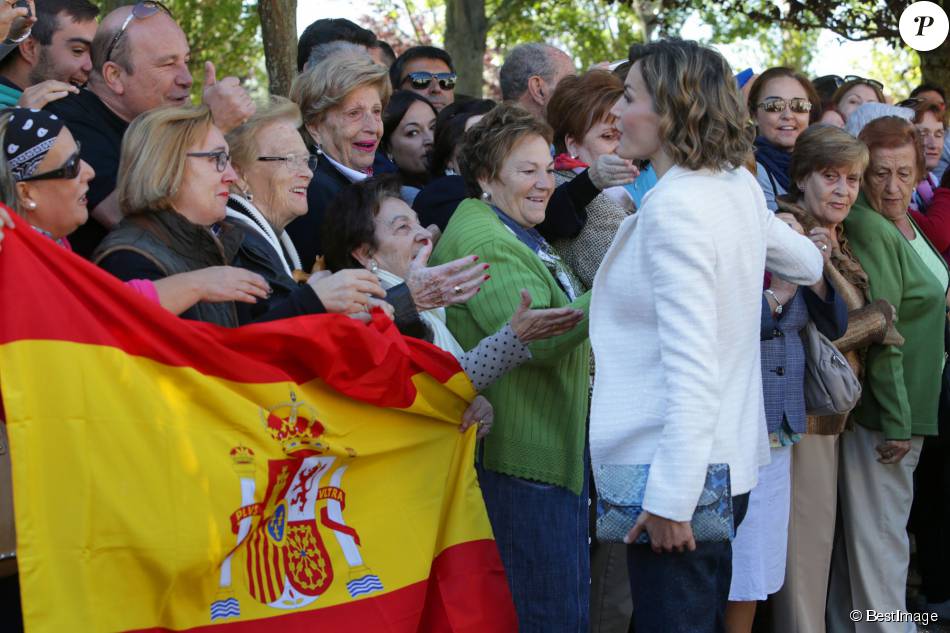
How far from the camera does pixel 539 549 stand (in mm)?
4777

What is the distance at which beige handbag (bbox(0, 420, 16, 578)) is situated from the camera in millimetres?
3570

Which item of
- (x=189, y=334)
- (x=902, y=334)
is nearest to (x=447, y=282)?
(x=189, y=334)

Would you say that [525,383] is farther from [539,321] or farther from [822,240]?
[822,240]

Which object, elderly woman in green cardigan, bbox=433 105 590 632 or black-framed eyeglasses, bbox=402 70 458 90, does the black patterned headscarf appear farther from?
black-framed eyeglasses, bbox=402 70 458 90

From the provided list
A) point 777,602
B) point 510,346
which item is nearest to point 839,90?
point 777,602

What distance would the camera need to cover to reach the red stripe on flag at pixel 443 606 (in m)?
4.12

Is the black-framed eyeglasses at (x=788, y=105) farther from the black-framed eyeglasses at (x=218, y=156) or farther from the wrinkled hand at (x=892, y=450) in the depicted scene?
the black-framed eyeglasses at (x=218, y=156)

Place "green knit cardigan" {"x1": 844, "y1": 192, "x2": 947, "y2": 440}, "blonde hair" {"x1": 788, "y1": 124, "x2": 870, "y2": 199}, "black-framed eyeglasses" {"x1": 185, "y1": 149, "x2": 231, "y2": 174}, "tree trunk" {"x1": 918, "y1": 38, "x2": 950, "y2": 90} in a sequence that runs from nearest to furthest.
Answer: "black-framed eyeglasses" {"x1": 185, "y1": 149, "x2": 231, "y2": 174} < "blonde hair" {"x1": 788, "y1": 124, "x2": 870, "y2": 199} < "green knit cardigan" {"x1": 844, "y1": 192, "x2": 947, "y2": 440} < "tree trunk" {"x1": 918, "y1": 38, "x2": 950, "y2": 90}

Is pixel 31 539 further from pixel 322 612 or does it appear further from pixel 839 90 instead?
pixel 839 90

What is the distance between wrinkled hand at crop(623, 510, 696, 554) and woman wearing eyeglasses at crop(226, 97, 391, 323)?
125 centimetres

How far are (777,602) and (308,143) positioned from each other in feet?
10.4

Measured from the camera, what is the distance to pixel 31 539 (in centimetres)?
347

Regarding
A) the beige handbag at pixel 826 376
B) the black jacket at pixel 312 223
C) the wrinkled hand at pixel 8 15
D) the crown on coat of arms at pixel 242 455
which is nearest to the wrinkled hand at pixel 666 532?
the crown on coat of arms at pixel 242 455

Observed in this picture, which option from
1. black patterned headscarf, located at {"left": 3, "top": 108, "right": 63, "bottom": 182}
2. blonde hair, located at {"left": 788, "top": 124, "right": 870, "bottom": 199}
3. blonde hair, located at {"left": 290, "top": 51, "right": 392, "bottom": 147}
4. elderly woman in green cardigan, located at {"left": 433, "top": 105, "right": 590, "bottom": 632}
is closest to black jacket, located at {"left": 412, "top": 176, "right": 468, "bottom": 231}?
elderly woman in green cardigan, located at {"left": 433, "top": 105, "right": 590, "bottom": 632}
